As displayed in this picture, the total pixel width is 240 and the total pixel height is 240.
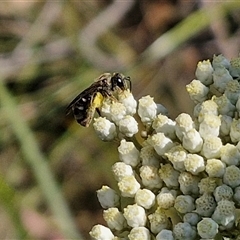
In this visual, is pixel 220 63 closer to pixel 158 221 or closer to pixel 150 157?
pixel 150 157

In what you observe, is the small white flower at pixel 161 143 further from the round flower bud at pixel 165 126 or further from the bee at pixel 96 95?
the bee at pixel 96 95

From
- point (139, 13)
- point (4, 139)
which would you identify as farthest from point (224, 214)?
point (139, 13)

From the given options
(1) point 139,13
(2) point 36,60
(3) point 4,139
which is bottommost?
(3) point 4,139

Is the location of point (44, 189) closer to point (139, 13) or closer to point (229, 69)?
point (229, 69)

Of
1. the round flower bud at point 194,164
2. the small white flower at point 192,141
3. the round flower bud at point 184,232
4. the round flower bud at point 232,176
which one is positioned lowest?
the round flower bud at point 184,232

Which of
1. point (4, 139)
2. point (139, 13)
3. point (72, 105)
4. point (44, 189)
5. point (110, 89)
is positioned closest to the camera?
point (110, 89)

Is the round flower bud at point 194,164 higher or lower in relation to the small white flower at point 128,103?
lower

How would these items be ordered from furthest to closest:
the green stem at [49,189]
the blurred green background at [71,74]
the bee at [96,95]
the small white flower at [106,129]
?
the blurred green background at [71,74] < the green stem at [49,189] < the bee at [96,95] < the small white flower at [106,129]

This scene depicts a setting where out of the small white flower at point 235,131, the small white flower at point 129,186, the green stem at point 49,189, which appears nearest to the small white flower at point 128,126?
the small white flower at point 129,186
